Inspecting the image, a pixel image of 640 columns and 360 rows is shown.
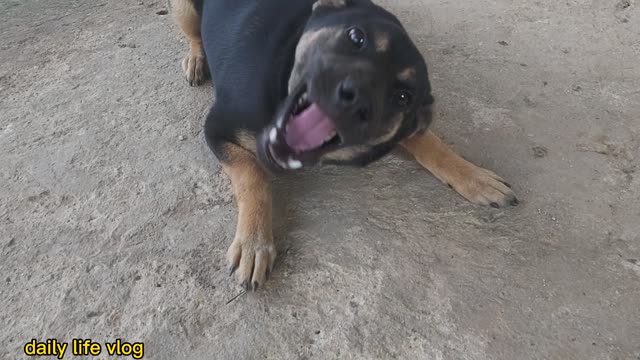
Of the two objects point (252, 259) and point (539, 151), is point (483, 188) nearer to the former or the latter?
point (539, 151)

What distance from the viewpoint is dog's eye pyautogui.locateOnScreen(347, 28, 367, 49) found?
8.58 feet

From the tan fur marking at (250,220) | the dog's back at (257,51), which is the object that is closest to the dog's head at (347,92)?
the dog's back at (257,51)

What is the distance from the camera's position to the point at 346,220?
3.04m

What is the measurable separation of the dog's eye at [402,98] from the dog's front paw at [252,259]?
0.85 metres

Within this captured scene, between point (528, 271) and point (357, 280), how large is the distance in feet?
2.55

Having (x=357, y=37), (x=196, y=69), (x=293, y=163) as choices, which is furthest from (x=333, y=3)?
(x=196, y=69)

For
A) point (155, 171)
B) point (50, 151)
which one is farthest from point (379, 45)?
point (50, 151)

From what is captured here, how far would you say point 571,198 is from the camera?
3107 millimetres

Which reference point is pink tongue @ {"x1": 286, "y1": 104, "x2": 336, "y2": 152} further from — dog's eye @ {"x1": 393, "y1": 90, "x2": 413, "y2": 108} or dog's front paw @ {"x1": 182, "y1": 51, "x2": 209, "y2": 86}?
dog's front paw @ {"x1": 182, "y1": 51, "x2": 209, "y2": 86}

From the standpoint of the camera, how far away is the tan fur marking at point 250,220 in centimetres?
276

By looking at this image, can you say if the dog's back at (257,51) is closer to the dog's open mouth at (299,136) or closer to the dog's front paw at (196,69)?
the dog's open mouth at (299,136)

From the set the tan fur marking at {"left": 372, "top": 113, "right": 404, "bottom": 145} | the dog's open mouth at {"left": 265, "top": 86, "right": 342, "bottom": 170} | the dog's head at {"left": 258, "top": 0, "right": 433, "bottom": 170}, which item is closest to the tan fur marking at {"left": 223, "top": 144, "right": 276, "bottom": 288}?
the dog's head at {"left": 258, "top": 0, "right": 433, "bottom": 170}

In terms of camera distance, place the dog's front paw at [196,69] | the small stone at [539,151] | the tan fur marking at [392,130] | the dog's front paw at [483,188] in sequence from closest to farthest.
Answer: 1. the tan fur marking at [392,130]
2. the dog's front paw at [483,188]
3. the small stone at [539,151]
4. the dog's front paw at [196,69]

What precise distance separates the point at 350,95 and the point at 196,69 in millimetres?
1762
